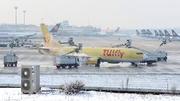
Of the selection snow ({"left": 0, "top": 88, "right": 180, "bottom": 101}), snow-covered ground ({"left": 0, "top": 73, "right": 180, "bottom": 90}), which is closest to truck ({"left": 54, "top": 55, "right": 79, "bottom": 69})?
snow-covered ground ({"left": 0, "top": 73, "right": 180, "bottom": 90})

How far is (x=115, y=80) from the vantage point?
30703 millimetres

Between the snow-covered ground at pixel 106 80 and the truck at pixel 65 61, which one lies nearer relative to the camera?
the snow-covered ground at pixel 106 80

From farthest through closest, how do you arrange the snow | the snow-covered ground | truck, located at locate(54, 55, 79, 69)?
truck, located at locate(54, 55, 79, 69)
the snow-covered ground
the snow

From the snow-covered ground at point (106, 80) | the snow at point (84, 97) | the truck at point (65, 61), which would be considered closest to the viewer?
the snow at point (84, 97)

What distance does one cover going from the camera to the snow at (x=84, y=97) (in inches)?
805

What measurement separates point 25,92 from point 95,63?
27.2m

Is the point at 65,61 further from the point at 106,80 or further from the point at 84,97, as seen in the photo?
the point at 84,97

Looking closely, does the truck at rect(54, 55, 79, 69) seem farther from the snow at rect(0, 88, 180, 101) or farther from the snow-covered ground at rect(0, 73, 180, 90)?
the snow at rect(0, 88, 180, 101)

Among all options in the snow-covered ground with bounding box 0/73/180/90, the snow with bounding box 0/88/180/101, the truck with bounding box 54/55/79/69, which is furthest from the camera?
the truck with bounding box 54/55/79/69

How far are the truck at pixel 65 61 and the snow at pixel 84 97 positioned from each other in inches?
935

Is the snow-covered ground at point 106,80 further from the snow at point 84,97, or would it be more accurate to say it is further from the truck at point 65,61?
the truck at point 65,61

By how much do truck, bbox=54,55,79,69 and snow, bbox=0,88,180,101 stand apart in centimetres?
2376

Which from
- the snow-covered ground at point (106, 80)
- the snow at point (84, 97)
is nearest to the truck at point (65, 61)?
the snow-covered ground at point (106, 80)

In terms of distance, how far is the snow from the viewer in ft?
67.1
